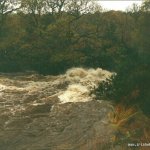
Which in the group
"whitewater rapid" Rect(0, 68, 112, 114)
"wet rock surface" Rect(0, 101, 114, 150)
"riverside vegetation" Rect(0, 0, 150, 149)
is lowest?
"wet rock surface" Rect(0, 101, 114, 150)

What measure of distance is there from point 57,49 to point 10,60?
15.3 feet

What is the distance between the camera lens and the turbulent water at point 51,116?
61.3ft

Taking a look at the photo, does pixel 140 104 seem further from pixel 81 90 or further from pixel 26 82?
pixel 26 82

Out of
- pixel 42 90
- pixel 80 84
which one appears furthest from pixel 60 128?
pixel 80 84

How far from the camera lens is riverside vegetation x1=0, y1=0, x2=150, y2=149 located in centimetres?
3997

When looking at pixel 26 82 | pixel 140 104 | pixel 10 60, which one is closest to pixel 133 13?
pixel 10 60

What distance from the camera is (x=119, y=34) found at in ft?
144

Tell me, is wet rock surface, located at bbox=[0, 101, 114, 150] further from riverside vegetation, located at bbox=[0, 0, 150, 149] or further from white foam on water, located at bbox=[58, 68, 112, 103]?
riverside vegetation, located at bbox=[0, 0, 150, 149]

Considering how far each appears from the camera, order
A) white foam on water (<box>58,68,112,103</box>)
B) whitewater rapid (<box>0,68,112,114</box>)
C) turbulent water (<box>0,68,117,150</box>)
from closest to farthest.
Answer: turbulent water (<box>0,68,117,150</box>), whitewater rapid (<box>0,68,112,114</box>), white foam on water (<box>58,68,112,103</box>)

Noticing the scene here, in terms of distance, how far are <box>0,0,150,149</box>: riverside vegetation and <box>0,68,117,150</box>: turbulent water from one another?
565cm

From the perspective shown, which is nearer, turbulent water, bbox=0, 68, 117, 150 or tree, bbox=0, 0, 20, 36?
turbulent water, bbox=0, 68, 117, 150

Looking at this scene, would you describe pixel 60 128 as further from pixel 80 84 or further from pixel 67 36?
pixel 67 36

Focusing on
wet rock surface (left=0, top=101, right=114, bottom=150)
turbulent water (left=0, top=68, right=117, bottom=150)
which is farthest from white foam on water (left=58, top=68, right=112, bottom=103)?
wet rock surface (left=0, top=101, right=114, bottom=150)

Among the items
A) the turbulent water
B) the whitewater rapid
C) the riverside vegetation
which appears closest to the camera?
the turbulent water
